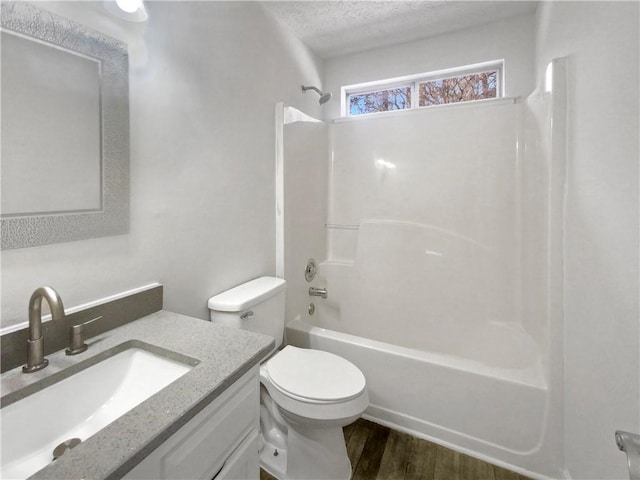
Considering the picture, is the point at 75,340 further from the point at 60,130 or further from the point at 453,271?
the point at 453,271

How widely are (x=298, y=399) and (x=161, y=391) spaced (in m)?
0.72

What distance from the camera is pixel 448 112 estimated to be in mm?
2191

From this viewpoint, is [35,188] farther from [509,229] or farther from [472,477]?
[509,229]

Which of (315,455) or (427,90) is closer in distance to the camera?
(315,455)

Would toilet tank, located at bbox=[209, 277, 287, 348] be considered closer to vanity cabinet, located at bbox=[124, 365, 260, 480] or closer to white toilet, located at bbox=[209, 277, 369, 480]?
white toilet, located at bbox=[209, 277, 369, 480]

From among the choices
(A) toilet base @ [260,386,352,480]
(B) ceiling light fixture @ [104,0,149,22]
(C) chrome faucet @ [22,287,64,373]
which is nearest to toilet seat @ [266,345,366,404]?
(A) toilet base @ [260,386,352,480]

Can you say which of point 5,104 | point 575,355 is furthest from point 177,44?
point 575,355

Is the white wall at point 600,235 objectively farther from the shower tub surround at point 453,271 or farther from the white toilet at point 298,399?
the white toilet at point 298,399

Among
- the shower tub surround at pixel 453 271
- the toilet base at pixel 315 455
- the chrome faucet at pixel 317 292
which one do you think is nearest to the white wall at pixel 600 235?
the shower tub surround at pixel 453 271

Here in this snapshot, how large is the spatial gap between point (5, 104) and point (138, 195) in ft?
1.38

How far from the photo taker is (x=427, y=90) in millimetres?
2508

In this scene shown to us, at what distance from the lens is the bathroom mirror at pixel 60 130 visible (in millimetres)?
811

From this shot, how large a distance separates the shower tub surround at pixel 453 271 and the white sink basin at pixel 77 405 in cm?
114

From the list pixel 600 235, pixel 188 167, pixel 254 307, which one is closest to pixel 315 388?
pixel 254 307
